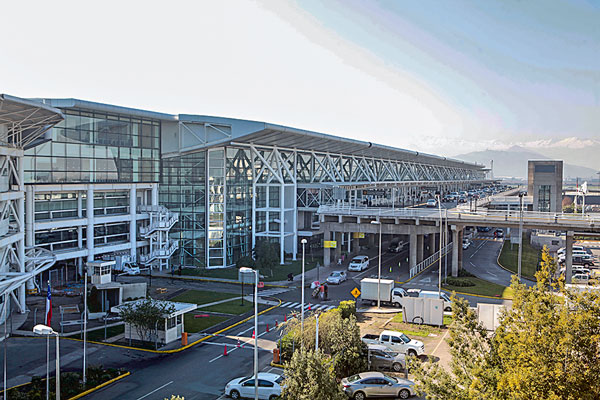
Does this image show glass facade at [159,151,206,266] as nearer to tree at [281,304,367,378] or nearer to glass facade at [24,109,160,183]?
glass facade at [24,109,160,183]

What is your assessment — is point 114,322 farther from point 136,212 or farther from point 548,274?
point 548,274

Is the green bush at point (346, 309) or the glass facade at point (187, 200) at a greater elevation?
the glass facade at point (187, 200)

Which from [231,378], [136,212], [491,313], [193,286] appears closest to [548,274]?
[231,378]

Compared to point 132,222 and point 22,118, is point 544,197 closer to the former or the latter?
point 132,222

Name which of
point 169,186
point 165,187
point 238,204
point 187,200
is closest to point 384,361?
point 238,204

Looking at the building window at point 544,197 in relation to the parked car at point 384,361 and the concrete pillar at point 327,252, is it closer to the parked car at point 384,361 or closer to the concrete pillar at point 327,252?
the concrete pillar at point 327,252

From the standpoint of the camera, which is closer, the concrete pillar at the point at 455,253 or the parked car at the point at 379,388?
the parked car at the point at 379,388

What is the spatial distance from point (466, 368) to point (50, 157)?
42.2m

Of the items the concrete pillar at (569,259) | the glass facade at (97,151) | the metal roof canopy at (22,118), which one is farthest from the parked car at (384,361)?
the glass facade at (97,151)

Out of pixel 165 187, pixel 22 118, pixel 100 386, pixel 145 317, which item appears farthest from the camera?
pixel 165 187

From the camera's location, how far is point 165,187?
196 feet

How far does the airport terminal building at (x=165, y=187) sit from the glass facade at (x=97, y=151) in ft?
0.32

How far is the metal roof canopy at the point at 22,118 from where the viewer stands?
3080 cm

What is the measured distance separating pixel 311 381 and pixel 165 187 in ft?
150
